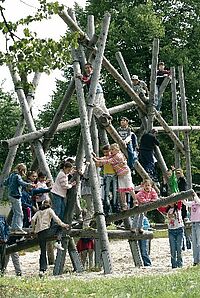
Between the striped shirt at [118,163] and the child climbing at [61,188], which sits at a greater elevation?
the striped shirt at [118,163]

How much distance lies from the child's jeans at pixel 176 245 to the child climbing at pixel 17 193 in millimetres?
2895

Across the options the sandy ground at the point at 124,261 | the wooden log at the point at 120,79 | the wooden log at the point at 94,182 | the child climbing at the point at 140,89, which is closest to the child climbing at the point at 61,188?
the wooden log at the point at 94,182

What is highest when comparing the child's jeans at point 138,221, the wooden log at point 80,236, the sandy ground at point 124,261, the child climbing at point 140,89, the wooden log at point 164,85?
the wooden log at point 164,85

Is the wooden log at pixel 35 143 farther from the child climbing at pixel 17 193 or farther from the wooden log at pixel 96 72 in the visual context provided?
the wooden log at pixel 96 72

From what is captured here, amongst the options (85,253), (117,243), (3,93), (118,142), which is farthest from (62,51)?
(3,93)

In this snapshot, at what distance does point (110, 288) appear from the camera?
391 inches

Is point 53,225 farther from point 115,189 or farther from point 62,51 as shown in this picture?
point 62,51

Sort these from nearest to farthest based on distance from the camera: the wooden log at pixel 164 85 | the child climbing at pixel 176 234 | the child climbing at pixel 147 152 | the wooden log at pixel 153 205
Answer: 1. the wooden log at pixel 153 205
2. the child climbing at pixel 176 234
3. the child climbing at pixel 147 152
4. the wooden log at pixel 164 85

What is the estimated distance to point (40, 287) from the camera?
1028 centimetres

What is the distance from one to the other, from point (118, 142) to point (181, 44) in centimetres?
2410

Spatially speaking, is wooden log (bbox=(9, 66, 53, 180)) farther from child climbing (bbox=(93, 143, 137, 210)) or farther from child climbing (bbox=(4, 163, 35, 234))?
child climbing (bbox=(93, 143, 137, 210))

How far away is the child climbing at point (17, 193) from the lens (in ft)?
49.1

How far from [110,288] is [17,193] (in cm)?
550

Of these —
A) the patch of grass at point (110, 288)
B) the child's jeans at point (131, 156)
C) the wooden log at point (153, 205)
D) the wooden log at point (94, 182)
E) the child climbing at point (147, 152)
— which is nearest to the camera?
the patch of grass at point (110, 288)
